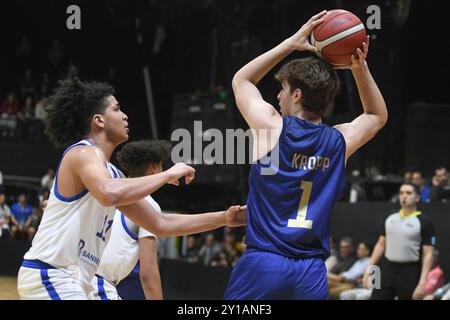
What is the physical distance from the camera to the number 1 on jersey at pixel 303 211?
3146mm

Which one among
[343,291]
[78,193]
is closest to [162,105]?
[343,291]

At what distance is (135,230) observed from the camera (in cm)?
465

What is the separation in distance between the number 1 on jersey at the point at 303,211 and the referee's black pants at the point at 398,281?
519 cm

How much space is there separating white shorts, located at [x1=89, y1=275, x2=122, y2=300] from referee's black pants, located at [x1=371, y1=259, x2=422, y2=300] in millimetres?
4312

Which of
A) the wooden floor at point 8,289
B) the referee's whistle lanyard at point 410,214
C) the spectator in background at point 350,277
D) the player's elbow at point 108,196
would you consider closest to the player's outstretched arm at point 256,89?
the player's elbow at point 108,196

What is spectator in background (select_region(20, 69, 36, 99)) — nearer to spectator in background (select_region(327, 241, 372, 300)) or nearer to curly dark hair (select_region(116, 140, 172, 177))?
spectator in background (select_region(327, 241, 372, 300))

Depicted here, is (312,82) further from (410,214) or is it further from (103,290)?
(410,214)

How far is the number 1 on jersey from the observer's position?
3146 mm

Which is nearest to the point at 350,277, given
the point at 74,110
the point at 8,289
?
the point at 8,289

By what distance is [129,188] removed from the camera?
3338 millimetres

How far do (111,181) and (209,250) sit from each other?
1057 cm

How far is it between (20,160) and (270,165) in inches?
529

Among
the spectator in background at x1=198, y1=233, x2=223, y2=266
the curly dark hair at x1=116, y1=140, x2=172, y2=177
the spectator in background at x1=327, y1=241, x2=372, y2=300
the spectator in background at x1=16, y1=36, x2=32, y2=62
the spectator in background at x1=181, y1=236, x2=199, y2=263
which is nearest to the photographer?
the curly dark hair at x1=116, y1=140, x2=172, y2=177

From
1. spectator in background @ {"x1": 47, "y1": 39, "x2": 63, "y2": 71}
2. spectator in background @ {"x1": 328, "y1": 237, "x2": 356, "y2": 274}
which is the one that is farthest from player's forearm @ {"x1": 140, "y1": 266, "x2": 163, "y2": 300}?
spectator in background @ {"x1": 47, "y1": 39, "x2": 63, "y2": 71}
